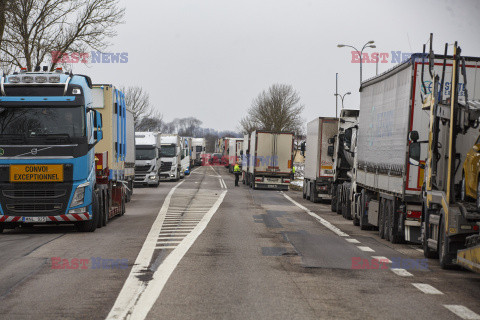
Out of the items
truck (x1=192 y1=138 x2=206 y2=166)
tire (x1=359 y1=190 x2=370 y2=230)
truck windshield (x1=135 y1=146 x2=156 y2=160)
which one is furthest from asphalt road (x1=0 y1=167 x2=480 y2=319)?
truck (x1=192 y1=138 x2=206 y2=166)

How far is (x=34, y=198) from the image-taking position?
55.1ft

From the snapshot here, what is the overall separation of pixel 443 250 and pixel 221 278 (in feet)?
12.3

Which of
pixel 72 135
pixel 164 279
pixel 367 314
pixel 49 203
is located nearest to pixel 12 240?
pixel 49 203

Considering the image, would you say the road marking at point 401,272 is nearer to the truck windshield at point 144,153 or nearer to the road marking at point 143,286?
the road marking at point 143,286

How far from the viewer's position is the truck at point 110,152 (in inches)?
781

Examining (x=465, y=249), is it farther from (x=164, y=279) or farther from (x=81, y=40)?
(x=81, y=40)

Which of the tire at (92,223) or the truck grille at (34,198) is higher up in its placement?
the truck grille at (34,198)

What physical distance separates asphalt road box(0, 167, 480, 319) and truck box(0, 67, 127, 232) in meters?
0.60

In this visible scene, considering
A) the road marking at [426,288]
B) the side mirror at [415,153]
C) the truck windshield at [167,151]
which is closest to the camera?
the road marking at [426,288]

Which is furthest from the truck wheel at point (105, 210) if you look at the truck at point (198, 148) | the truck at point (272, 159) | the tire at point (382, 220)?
the truck at point (198, 148)

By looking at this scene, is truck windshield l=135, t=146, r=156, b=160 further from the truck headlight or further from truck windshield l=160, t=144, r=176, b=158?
the truck headlight

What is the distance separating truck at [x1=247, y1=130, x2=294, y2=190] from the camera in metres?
46.0

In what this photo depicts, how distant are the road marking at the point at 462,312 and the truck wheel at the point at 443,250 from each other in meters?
3.31

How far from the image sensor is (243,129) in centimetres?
12481
